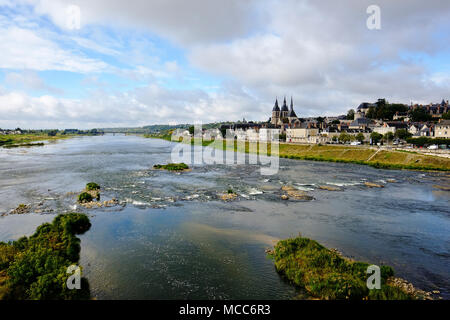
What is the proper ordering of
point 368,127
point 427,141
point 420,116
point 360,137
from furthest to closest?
point 420,116 → point 368,127 → point 360,137 → point 427,141

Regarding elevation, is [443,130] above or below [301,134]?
above

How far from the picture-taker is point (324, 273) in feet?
51.8

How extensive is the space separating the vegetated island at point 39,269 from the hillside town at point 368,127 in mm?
92027

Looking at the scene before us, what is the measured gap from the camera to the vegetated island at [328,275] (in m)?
13.8

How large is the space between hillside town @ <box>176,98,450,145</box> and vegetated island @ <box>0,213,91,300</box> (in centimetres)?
9203

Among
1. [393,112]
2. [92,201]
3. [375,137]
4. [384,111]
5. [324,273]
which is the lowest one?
[324,273]

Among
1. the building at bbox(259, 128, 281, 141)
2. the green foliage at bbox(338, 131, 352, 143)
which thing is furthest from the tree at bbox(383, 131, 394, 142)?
the building at bbox(259, 128, 281, 141)

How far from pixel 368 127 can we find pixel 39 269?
12071cm

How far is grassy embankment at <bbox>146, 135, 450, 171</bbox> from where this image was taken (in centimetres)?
5797

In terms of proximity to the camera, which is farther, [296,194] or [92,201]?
[296,194]

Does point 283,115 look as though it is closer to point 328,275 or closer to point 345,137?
point 345,137

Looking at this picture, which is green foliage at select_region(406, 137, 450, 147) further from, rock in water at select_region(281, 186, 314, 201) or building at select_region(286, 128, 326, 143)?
rock in water at select_region(281, 186, 314, 201)

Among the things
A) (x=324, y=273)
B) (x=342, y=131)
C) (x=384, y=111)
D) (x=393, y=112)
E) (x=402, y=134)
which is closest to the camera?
(x=324, y=273)

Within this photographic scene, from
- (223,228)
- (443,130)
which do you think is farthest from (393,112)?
(223,228)
